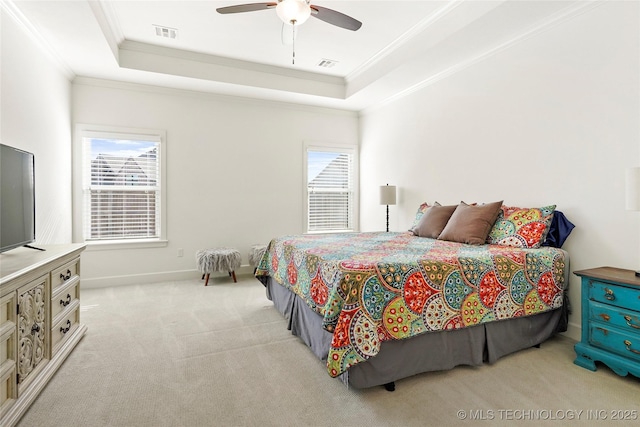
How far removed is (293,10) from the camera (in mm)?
2549

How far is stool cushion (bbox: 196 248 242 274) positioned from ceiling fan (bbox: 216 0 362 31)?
9.65 ft

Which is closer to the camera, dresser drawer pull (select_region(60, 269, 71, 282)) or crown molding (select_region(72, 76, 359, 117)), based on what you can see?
dresser drawer pull (select_region(60, 269, 71, 282))

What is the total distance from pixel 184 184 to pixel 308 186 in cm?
201

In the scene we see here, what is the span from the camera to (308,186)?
18.8 feet

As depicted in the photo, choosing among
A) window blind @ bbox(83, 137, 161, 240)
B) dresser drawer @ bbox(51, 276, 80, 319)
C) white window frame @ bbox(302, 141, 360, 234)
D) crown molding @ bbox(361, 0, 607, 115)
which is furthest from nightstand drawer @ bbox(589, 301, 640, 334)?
window blind @ bbox(83, 137, 161, 240)

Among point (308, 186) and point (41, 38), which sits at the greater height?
point (41, 38)

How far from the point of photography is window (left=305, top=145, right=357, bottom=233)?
5.79 m

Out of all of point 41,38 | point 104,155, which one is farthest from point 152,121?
Answer: point 41,38

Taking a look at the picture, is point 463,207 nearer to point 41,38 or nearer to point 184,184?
point 184,184

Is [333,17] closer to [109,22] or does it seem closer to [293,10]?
[293,10]

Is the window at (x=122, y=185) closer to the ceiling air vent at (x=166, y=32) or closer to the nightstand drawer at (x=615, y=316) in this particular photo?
the ceiling air vent at (x=166, y=32)

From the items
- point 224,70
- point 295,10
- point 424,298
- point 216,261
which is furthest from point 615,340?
point 224,70

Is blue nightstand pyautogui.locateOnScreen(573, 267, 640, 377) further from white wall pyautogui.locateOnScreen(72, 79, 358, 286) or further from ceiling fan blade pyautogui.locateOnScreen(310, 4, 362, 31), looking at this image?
white wall pyautogui.locateOnScreen(72, 79, 358, 286)

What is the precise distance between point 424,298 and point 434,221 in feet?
5.77
